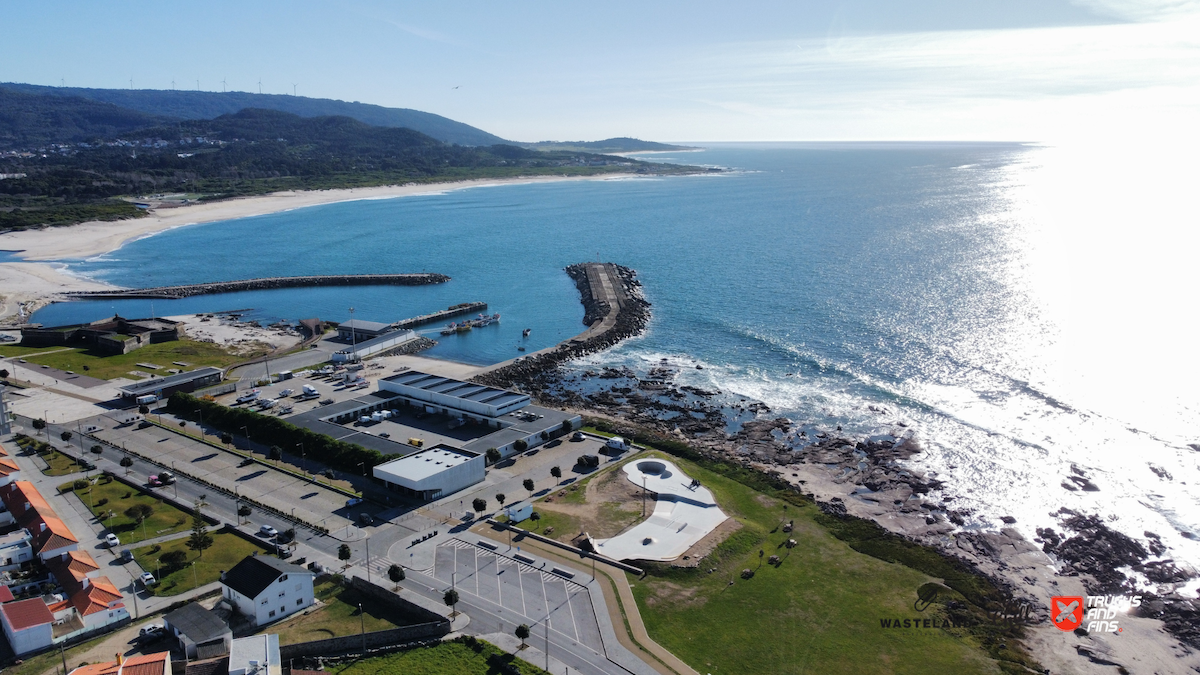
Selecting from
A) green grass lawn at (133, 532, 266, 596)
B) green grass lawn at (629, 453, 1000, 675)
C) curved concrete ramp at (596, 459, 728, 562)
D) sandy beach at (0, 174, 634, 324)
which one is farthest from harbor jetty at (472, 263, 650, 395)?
sandy beach at (0, 174, 634, 324)

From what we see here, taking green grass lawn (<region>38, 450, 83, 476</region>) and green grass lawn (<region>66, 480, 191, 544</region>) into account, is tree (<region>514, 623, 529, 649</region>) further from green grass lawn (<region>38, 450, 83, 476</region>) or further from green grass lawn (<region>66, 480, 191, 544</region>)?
green grass lawn (<region>38, 450, 83, 476</region>)

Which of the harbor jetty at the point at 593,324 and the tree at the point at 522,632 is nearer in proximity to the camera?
the tree at the point at 522,632

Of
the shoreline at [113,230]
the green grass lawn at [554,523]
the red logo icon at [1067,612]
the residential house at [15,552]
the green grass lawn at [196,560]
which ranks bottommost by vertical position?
the red logo icon at [1067,612]

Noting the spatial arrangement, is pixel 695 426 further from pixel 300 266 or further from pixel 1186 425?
pixel 300 266

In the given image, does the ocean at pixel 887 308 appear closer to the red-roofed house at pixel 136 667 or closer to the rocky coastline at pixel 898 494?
the rocky coastline at pixel 898 494

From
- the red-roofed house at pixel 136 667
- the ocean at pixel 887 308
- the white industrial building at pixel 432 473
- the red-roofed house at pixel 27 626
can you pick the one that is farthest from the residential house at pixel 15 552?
the ocean at pixel 887 308

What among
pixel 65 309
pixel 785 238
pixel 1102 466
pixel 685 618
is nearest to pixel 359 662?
pixel 685 618

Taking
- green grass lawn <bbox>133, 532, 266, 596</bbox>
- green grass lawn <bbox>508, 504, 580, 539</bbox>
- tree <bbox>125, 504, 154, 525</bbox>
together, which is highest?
tree <bbox>125, 504, 154, 525</bbox>
